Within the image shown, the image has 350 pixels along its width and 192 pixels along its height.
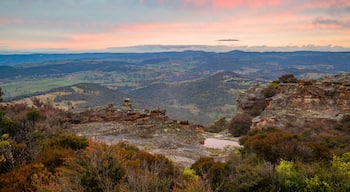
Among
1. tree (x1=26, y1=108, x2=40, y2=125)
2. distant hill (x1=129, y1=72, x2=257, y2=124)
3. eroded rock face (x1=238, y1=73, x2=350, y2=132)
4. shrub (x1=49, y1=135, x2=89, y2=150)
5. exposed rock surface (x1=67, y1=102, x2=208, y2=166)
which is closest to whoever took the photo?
shrub (x1=49, y1=135, x2=89, y2=150)

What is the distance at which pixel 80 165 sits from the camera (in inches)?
282

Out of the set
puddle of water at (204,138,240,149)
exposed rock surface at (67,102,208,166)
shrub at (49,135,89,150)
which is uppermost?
shrub at (49,135,89,150)

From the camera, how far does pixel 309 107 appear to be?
76.2 feet

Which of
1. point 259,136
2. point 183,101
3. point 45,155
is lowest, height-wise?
point 183,101

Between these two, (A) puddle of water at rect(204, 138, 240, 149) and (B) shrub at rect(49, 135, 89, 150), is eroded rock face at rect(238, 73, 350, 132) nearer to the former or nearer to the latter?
(A) puddle of water at rect(204, 138, 240, 149)

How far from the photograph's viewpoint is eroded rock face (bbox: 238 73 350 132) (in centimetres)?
2119

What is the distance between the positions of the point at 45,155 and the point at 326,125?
18385 millimetres

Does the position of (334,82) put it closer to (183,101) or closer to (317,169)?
(317,169)

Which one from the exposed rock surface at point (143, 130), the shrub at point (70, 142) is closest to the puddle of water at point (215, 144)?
the exposed rock surface at point (143, 130)

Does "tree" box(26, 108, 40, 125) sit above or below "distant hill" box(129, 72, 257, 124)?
above

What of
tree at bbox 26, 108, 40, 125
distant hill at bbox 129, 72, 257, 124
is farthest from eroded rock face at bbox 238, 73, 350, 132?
distant hill at bbox 129, 72, 257, 124

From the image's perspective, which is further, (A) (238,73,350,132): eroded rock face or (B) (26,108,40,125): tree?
(A) (238,73,350,132): eroded rock face

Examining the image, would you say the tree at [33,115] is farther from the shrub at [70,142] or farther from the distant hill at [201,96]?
the distant hill at [201,96]

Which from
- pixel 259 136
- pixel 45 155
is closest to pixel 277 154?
pixel 259 136
